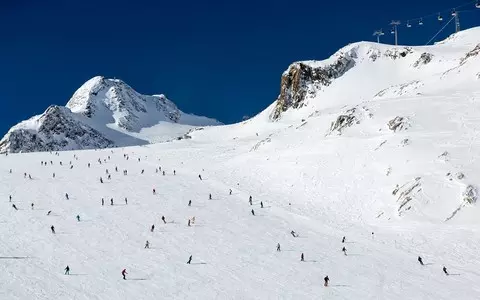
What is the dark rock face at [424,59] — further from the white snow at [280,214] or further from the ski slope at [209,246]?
the ski slope at [209,246]

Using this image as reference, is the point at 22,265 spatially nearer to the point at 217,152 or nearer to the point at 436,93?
the point at 217,152

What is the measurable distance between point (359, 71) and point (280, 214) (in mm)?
75798

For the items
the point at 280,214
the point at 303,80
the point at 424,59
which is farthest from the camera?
the point at 303,80

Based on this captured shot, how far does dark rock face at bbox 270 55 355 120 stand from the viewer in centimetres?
11694

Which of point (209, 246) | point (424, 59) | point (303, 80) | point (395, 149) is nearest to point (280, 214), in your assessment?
point (209, 246)

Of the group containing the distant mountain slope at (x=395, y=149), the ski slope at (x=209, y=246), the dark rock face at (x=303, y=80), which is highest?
the dark rock face at (x=303, y=80)

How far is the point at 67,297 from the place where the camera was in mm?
30281

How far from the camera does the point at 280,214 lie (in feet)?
168

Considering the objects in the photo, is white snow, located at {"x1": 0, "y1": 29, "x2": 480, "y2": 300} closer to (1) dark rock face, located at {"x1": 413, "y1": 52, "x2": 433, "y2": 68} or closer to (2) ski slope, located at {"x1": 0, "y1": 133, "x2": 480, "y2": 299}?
(2) ski slope, located at {"x1": 0, "y1": 133, "x2": 480, "y2": 299}

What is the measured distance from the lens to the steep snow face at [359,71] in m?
107

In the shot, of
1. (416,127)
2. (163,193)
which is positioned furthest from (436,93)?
(163,193)

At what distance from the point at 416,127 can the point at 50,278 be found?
48681 millimetres

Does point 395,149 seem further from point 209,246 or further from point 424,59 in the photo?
point 424,59

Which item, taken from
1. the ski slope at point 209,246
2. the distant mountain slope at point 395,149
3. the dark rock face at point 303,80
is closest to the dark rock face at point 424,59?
the distant mountain slope at point 395,149
